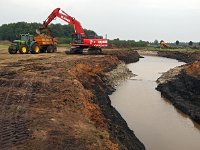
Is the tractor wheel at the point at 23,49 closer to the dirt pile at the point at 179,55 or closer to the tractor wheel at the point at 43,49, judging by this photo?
the tractor wheel at the point at 43,49

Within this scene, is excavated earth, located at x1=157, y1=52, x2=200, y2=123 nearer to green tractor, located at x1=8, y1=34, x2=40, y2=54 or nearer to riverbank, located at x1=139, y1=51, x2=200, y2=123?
riverbank, located at x1=139, y1=51, x2=200, y2=123

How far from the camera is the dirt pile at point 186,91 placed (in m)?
21.2

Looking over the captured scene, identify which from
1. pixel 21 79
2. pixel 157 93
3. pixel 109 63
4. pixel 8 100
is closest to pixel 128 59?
pixel 109 63

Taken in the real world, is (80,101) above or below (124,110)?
above

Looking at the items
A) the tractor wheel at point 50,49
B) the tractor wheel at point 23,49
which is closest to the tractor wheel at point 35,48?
the tractor wheel at point 23,49

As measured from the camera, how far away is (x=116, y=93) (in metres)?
27.2

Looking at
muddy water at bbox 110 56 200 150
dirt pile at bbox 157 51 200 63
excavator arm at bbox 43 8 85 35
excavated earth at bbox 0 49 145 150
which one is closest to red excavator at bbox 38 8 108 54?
excavator arm at bbox 43 8 85 35

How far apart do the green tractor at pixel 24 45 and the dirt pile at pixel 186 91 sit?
1486 centimetres

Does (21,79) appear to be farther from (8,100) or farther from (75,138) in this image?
(75,138)

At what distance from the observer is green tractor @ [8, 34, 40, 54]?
36969mm

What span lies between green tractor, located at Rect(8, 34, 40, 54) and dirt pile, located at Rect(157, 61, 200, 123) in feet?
48.7

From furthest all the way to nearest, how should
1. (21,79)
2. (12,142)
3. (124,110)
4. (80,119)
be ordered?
(124,110)
(21,79)
(80,119)
(12,142)

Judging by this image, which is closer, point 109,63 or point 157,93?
point 157,93

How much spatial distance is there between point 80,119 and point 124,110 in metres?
9.48
